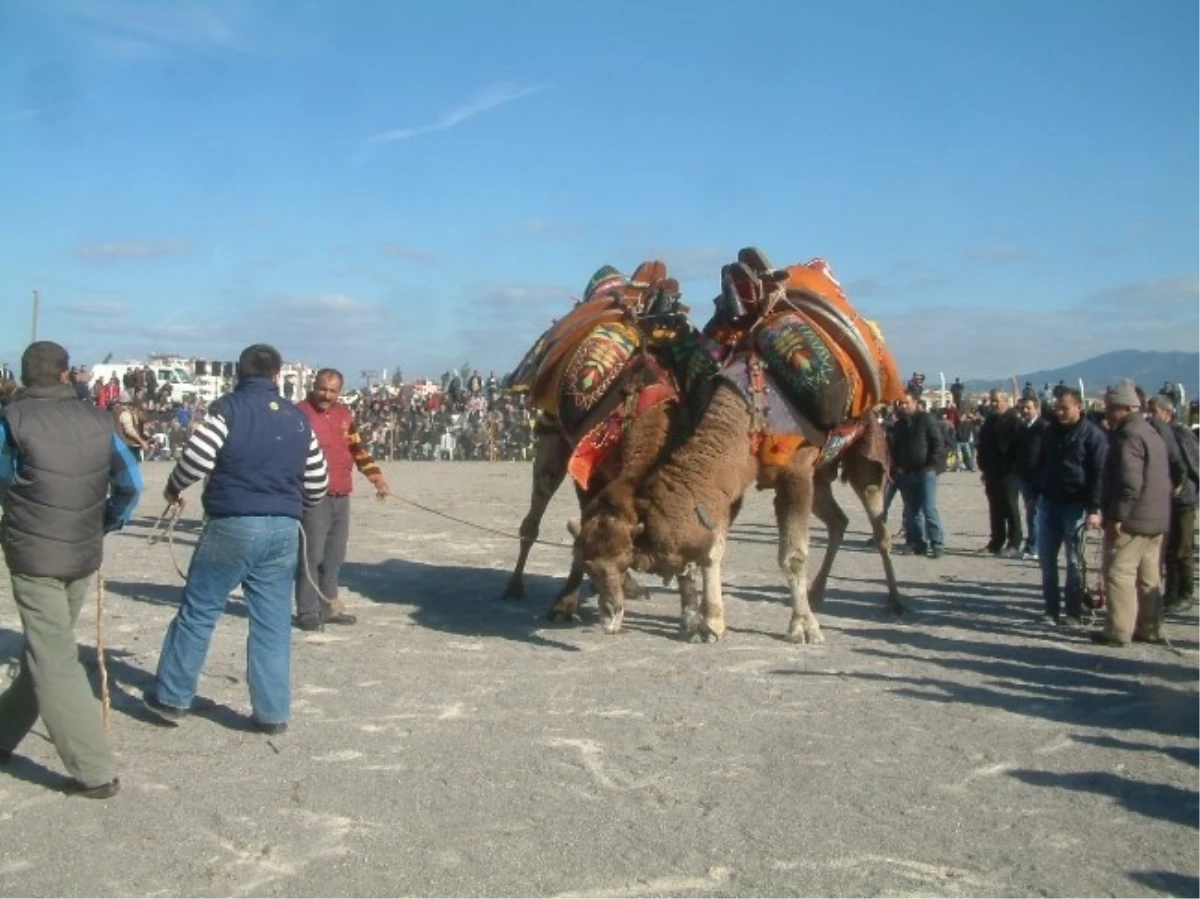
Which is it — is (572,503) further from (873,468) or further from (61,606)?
(61,606)

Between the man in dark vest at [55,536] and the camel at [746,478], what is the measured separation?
12.2ft

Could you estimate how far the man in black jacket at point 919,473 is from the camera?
15.7 metres

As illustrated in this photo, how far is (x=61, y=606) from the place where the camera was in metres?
5.82

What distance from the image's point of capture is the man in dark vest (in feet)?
18.7

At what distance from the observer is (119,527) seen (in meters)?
6.37

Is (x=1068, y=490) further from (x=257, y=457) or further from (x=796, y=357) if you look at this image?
(x=257, y=457)

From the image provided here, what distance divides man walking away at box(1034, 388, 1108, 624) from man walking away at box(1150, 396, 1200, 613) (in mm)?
615

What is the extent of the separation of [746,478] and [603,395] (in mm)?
1339

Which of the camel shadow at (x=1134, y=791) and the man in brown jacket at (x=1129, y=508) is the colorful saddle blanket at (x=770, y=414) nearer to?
the man in brown jacket at (x=1129, y=508)

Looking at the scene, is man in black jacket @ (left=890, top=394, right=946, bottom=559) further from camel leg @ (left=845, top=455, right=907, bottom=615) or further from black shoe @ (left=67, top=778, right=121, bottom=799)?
black shoe @ (left=67, top=778, right=121, bottom=799)

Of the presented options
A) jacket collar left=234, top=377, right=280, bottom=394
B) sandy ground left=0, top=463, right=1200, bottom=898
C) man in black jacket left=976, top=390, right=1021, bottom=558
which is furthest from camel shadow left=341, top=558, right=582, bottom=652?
man in black jacket left=976, top=390, right=1021, bottom=558

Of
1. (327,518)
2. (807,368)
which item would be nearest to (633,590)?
(807,368)

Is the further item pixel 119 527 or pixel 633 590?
pixel 633 590

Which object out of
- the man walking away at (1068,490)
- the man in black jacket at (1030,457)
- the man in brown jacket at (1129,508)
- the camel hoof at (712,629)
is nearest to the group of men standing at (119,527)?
the camel hoof at (712,629)
